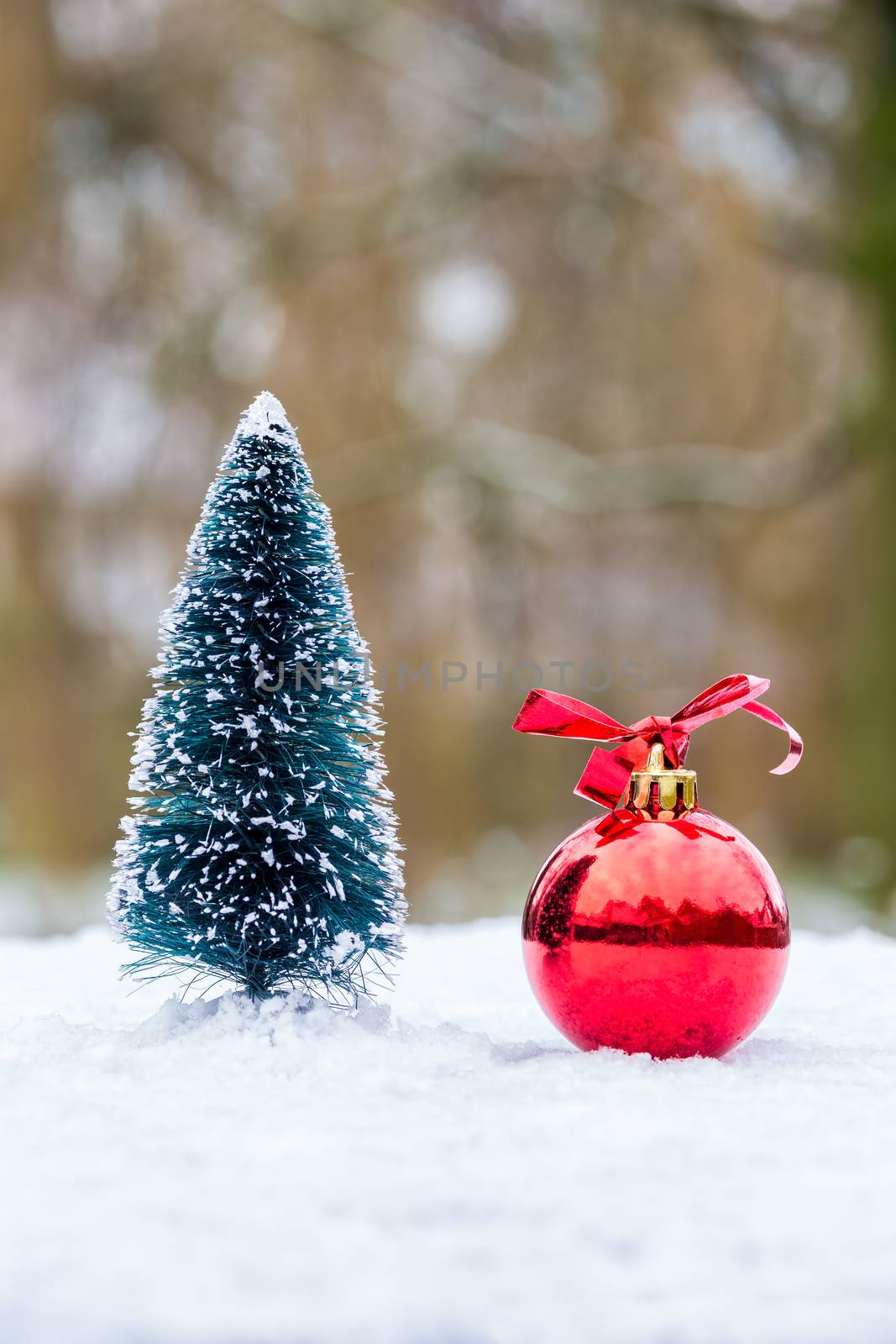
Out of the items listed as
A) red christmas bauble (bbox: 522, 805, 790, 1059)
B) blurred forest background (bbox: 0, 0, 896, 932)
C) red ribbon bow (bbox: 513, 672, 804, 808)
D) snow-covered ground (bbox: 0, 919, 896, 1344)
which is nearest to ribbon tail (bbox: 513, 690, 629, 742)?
red ribbon bow (bbox: 513, 672, 804, 808)

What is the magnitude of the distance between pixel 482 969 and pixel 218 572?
0.71 m

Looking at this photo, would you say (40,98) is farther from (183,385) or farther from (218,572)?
(218,572)

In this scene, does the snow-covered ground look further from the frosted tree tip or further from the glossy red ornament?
the frosted tree tip

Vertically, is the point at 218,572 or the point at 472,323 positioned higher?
the point at 472,323

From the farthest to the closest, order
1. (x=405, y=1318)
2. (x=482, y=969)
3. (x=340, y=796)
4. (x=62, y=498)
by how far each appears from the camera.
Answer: (x=62, y=498) → (x=482, y=969) → (x=340, y=796) → (x=405, y=1318)

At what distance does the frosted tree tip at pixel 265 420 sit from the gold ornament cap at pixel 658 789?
1.57ft

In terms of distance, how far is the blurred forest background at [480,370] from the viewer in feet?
13.1

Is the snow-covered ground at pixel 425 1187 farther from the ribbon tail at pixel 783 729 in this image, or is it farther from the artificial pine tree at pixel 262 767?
the ribbon tail at pixel 783 729

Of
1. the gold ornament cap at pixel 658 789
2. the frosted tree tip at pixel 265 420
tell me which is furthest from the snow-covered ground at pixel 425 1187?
the frosted tree tip at pixel 265 420

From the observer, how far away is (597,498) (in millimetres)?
4215

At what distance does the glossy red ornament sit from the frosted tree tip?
18.5 inches

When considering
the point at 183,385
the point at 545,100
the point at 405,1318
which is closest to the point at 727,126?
the point at 545,100

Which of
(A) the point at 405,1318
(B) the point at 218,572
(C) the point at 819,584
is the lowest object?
Result: (A) the point at 405,1318

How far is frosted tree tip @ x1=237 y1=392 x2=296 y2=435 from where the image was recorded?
127 cm
